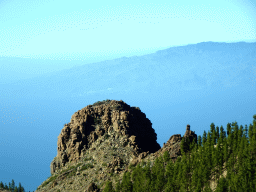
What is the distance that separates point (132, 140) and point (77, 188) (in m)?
24.6

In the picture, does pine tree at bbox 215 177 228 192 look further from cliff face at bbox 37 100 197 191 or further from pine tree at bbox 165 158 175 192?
cliff face at bbox 37 100 197 191

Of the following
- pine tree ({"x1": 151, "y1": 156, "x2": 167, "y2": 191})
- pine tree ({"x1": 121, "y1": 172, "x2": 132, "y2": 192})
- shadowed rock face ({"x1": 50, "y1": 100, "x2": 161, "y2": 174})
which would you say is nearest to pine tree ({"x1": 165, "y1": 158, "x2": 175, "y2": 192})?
pine tree ({"x1": 151, "y1": 156, "x2": 167, "y2": 191})

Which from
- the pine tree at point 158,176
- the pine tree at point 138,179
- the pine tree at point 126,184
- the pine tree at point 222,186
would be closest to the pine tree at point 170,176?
the pine tree at point 158,176

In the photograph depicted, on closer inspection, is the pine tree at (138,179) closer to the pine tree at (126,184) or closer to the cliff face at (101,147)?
the pine tree at (126,184)

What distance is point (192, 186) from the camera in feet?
259

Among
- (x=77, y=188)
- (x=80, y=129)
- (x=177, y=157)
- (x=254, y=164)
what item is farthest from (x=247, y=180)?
(x=80, y=129)

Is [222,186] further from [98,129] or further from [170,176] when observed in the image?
[98,129]

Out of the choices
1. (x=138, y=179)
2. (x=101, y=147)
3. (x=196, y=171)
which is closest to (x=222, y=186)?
(x=196, y=171)

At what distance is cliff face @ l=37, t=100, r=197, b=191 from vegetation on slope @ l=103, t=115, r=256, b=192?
6.54 metres

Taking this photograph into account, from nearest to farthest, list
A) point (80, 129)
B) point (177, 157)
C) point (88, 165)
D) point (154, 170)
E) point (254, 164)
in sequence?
1. point (254, 164)
2. point (154, 170)
3. point (177, 157)
4. point (88, 165)
5. point (80, 129)

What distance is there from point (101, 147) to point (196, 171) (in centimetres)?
3881

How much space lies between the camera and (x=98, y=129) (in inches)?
4510

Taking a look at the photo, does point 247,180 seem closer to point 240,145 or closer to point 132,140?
point 240,145

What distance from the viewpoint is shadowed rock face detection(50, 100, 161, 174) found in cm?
11168
